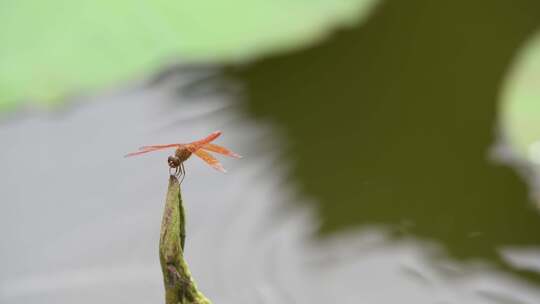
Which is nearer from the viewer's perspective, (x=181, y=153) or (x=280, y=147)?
(x=181, y=153)

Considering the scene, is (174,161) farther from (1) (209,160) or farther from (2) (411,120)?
(2) (411,120)

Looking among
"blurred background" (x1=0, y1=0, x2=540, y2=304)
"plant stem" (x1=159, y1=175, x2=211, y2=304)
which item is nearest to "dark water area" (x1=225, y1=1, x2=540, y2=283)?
"blurred background" (x1=0, y1=0, x2=540, y2=304)

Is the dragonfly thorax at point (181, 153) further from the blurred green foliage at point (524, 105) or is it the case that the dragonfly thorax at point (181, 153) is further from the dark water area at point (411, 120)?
the blurred green foliage at point (524, 105)

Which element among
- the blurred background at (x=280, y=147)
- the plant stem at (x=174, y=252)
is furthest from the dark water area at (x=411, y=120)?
the plant stem at (x=174, y=252)

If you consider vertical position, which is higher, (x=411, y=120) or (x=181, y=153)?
(x=411, y=120)

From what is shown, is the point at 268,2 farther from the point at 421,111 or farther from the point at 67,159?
the point at 67,159

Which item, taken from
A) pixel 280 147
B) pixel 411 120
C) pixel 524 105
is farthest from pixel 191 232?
pixel 524 105

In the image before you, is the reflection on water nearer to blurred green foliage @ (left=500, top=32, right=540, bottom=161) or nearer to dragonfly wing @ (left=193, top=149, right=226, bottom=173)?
blurred green foliage @ (left=500, top=32, right=540, bottom=161)
